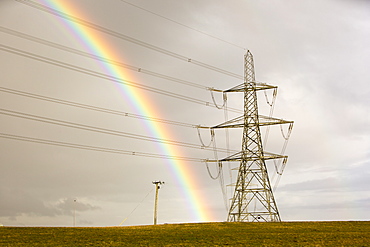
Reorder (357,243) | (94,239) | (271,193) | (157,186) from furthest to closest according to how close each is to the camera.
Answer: (157,186), (271,193), (94,239), (357,243)

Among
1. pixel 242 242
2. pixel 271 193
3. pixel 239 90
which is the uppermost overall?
pixel 239 90

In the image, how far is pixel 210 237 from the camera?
1567 inches

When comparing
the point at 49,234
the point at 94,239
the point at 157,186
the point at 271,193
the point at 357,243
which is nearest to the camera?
the point at 357,243

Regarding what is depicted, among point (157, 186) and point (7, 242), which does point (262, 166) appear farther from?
point (7, 242)

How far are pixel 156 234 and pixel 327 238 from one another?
52.9 feet

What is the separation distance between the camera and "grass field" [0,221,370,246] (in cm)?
3475

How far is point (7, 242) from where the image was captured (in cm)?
3406

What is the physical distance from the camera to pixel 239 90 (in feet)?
232

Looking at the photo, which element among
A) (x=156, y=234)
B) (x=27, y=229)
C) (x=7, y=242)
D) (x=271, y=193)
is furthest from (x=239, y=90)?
(x=7, y=242)

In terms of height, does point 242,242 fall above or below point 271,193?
below

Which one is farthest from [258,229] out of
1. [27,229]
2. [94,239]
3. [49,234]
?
[27,229]

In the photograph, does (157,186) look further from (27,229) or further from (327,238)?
(327,238)

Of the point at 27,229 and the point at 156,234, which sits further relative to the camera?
the point at 27,229

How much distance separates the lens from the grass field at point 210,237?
114 feet
